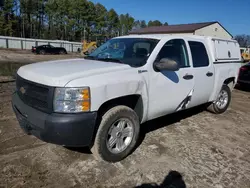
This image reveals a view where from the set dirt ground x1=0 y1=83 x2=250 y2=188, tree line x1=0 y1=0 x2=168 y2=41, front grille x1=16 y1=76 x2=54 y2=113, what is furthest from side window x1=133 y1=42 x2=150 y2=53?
tree line x1=0 y1=0 x2=168 y2=41

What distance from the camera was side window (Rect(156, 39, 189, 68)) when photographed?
4.06 meters

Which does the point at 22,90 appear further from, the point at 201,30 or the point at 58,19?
the point at 58,19

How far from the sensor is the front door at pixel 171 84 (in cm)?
380

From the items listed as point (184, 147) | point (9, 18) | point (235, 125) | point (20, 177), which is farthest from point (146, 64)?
point (9, 18)

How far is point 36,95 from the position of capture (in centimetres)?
305

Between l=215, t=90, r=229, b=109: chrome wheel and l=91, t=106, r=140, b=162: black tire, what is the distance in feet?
11.0

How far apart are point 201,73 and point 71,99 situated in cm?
296

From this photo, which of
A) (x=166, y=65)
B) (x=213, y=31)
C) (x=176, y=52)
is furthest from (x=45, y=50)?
(x=166, y=65)

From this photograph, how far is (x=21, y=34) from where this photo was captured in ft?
239

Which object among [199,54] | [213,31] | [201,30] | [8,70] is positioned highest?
[213,31]

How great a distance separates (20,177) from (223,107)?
5263 millimetres

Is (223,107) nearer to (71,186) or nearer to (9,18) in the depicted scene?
(71,186)

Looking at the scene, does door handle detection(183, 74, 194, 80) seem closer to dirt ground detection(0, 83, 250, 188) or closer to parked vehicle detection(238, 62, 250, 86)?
dirt ground detection(0, 83, 250, 188)

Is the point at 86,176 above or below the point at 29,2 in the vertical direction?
below
